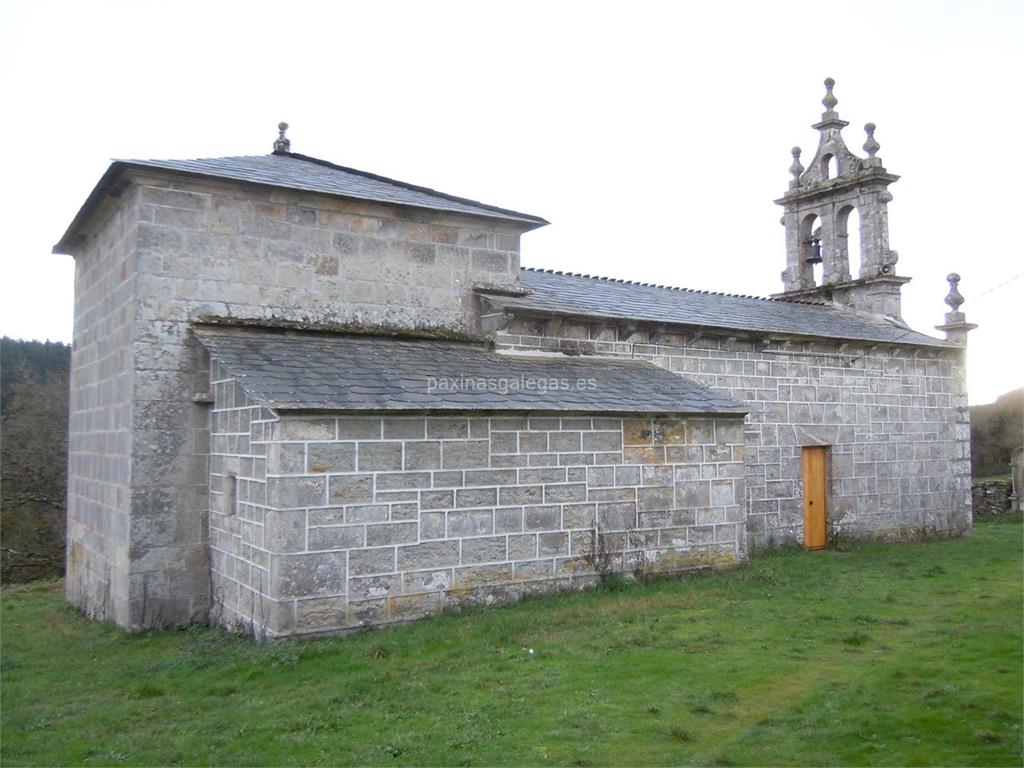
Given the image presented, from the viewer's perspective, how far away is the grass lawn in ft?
17.7

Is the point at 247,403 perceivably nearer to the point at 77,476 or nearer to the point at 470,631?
the point at 470,631

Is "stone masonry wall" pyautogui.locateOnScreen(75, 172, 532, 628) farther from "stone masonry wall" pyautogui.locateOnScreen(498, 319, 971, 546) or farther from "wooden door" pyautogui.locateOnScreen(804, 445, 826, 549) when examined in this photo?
"wooden door" pyautogui.locateOnScreen(804, 445, 826, 549)

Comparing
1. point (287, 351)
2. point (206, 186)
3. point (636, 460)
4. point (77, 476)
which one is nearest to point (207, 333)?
point (287, 351)

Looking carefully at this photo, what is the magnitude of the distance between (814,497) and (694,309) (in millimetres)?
4036

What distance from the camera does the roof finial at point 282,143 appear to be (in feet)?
41.3

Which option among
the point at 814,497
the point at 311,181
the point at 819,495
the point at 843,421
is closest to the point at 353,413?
the point at 311,181

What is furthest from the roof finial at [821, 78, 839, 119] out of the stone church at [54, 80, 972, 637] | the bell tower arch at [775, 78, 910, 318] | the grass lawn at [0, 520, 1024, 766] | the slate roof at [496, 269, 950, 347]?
the grass lawn at [0, 520, 1024, 766]

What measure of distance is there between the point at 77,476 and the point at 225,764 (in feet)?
27.5

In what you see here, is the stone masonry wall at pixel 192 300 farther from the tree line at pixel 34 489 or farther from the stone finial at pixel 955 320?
the stone finial at pixel 955 320

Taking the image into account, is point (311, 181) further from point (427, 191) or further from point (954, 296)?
point (954, 296)

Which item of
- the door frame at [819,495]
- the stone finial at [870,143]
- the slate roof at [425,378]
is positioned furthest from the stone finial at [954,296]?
the slate roof at [425,378]

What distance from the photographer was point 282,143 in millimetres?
12719

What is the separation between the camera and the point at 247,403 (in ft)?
28.1

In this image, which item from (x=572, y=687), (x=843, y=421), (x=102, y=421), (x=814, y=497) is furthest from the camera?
(x=843, y=421)
